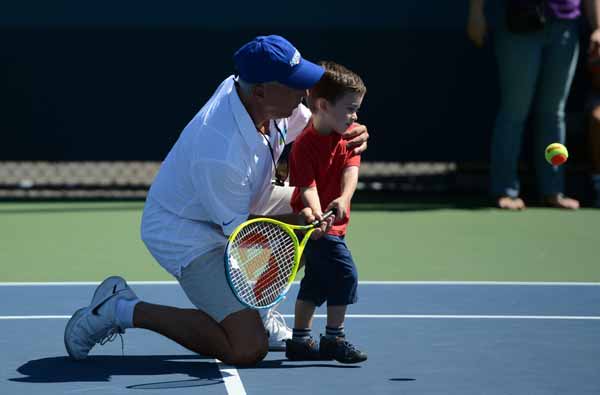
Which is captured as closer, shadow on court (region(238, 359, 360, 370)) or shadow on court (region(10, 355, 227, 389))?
shadow on court (region(10, 355, 227, 389))

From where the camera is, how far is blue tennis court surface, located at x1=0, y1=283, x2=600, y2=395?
4.30m

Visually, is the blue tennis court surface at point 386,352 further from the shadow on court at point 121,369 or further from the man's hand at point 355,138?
the man's hand at point 355,138

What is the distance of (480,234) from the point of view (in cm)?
788

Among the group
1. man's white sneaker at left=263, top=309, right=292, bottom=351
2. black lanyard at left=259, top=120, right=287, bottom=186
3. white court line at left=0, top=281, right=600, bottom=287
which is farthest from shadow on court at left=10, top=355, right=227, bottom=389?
white court line at left=0, top=281, right=600, bottom=287

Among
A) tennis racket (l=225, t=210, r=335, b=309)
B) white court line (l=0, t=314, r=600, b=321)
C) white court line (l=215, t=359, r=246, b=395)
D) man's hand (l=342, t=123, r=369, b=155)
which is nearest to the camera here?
white court line (l=215, t=359, r=246, b=395)

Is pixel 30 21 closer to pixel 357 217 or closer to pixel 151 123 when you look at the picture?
pixel 151 123

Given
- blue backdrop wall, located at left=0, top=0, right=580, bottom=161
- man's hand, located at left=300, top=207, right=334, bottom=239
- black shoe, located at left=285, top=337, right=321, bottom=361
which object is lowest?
black shoe, located at left=285, top=337, right=321, bottom=361

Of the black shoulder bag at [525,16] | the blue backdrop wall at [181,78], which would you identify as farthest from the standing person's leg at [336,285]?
the blue backdrop wall at [181,78]

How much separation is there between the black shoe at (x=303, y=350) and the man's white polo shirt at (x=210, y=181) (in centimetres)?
40

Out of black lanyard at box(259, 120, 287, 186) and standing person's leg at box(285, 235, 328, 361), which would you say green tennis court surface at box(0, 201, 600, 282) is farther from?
standing person's leg at box(285, 235, 328, 361)

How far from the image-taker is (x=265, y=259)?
177 inches

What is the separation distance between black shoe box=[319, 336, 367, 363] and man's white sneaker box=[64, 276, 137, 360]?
2.19 feet

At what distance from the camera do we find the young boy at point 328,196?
4660mm

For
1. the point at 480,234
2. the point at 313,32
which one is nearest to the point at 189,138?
the point at 480,234
